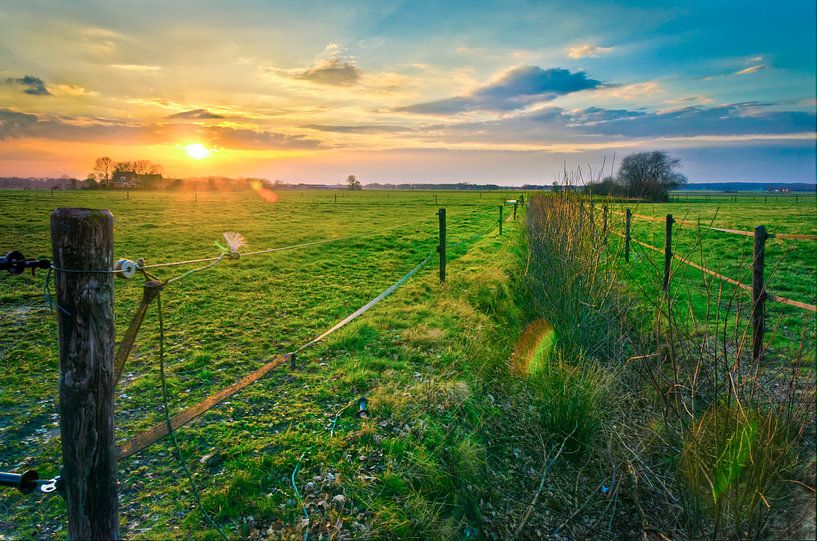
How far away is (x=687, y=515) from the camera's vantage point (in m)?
2.94

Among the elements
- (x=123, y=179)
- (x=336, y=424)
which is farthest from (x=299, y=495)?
(x=123, y=179)

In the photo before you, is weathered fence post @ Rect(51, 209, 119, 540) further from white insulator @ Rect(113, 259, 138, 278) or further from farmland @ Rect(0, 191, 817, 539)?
farmland @ Rect(0, 191, 817, 539)

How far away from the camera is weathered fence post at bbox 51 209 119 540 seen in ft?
6.99

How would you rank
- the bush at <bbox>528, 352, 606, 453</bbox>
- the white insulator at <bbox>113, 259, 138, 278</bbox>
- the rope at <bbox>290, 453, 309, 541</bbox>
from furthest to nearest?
the bush at <bbox>528, 352, 606, 453</bbox>
the rope at <bbox>290, 453, 309, 541</bbox>
the white insulator at <bbox>113, 259, 138, 278</bbox>

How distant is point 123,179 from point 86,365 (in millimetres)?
72748

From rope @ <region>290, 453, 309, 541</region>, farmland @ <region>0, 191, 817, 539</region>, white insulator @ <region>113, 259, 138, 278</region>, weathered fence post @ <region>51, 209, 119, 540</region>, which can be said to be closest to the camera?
weathered fence post @ <region>51, 209, 119, 540</region>

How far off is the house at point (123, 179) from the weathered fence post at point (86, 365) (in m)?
69.7

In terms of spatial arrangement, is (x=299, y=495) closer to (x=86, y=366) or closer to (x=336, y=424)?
(x=336, y=424)

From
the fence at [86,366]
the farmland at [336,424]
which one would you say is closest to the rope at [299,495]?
the farmland at [336,424]

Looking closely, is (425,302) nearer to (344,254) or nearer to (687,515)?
(687,515)

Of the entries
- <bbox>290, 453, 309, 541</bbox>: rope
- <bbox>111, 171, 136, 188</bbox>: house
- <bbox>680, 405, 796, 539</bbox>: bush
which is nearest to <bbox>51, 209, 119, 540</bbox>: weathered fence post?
<bbox>290, 453, 309, 541</bbox>: rope

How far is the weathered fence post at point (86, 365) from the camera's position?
2131 millimetres

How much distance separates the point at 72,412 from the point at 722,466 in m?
3.67

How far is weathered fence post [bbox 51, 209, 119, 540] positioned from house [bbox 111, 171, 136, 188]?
69686mm
